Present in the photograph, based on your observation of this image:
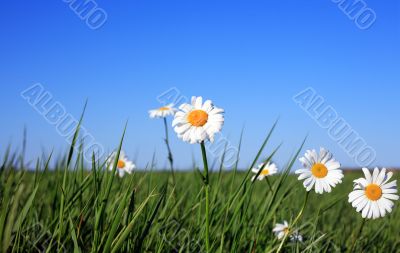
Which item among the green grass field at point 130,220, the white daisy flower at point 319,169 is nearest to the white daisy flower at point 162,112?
the green grass field at point 130,220

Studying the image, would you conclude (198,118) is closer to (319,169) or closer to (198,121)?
(198,121)

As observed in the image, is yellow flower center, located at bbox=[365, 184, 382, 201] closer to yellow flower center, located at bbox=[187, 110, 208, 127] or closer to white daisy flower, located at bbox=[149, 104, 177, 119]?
yellow flower center, located at bbox=[187, 110, 208, 127]

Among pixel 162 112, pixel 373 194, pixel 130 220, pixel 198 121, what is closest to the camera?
pixel 198 121

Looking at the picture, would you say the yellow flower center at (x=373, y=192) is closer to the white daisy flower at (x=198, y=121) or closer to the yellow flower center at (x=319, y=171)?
the yellow flower center at (x=319, y=171)

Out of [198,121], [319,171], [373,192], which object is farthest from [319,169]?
[198,121]

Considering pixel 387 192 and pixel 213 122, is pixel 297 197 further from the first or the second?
pixel 213 122

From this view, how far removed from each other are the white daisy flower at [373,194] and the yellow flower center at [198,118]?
30.2 inches

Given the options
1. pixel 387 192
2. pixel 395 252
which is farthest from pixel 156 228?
pixel 395 252

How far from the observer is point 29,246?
1.87 metres

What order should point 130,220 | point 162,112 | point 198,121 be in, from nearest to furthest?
point 198,121 < point 130,220 < point 162,112

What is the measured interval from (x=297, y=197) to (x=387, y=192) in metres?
2.47

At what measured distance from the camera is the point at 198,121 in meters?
1.53

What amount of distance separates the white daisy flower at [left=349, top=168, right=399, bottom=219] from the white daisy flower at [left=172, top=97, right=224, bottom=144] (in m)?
0.75

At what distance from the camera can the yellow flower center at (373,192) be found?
6.17ft
